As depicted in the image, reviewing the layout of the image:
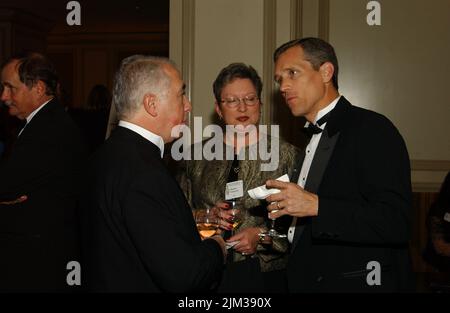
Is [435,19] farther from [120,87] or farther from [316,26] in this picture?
[120,87]

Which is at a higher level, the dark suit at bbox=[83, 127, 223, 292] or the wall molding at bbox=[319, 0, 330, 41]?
the wall molding at bbox=[319, 0, 330, 41]

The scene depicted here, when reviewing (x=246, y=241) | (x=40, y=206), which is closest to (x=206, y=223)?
Answer: (x=246, y=241)

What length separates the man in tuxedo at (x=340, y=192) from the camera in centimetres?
189

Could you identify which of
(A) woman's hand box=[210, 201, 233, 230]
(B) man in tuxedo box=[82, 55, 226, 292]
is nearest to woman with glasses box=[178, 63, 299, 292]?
(A) woman's hand box=[210, 201, 233, 230]

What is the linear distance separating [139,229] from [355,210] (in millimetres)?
752

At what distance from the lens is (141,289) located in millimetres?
1652

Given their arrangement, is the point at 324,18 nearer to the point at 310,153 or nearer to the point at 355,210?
the point at 310,153

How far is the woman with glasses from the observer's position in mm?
2605

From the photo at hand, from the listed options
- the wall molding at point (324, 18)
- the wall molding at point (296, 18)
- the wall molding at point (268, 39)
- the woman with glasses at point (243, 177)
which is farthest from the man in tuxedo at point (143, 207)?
the wall molding at point (324, 18)

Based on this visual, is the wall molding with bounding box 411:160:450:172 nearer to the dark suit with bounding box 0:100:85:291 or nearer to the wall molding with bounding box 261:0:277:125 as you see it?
the wall molding with bounding box 261:0:277:125

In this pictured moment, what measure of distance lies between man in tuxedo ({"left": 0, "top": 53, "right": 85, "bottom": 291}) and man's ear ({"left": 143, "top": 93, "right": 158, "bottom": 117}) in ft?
4.08

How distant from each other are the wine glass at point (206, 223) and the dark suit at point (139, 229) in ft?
0.89

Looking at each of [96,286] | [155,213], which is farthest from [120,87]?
[96,286]

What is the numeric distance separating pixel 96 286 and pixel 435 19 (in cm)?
404
